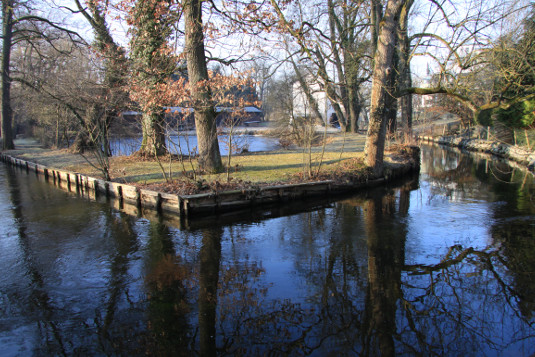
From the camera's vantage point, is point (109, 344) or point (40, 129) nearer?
point (109, 344)

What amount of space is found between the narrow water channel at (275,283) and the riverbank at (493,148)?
8989 mm

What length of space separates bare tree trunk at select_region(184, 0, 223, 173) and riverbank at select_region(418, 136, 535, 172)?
45.2ft

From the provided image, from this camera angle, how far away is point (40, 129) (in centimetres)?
2925

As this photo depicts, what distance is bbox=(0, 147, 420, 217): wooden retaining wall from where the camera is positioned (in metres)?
9.73

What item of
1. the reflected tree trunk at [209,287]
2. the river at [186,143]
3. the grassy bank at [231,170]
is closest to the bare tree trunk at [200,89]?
the river at [186,143]

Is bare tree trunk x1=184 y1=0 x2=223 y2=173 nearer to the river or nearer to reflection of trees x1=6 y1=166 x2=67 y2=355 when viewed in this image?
the river

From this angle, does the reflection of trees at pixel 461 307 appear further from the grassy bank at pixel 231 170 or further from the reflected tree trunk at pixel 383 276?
the grassy bank at pixel 231 170

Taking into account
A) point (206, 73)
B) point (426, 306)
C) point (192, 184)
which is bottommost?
point (426, 306)

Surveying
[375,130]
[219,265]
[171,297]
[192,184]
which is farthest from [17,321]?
[375,130]

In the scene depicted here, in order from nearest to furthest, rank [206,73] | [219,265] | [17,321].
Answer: [17,321] → [219,265] → [206,73]

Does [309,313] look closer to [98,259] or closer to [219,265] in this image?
[219,265]

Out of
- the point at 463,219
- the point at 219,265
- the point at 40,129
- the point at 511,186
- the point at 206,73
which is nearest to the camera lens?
the point at 219,265

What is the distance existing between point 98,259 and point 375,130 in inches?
372

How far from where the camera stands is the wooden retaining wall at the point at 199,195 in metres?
9.73
